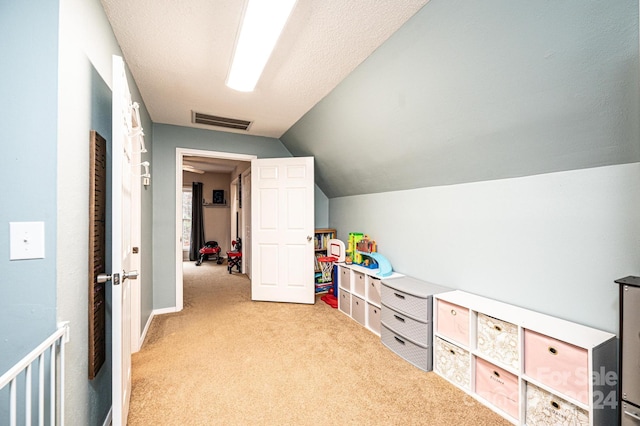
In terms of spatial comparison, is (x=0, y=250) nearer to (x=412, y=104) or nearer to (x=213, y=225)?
(x=412, y=104)

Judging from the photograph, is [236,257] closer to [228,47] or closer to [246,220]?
[246,220]

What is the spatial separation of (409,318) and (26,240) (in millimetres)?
2327

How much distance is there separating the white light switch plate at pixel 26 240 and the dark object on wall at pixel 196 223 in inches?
261

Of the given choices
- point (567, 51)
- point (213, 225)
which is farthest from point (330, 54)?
point (213, 225)

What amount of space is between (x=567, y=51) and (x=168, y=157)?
3835 millimetres

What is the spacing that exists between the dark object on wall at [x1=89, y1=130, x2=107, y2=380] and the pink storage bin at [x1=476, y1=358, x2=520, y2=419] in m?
2.24

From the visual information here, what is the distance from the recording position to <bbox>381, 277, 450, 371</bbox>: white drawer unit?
2.13m

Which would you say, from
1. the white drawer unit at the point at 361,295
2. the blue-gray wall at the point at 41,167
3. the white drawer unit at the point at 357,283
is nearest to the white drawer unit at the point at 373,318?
the white drawer unit at the point at 361,295

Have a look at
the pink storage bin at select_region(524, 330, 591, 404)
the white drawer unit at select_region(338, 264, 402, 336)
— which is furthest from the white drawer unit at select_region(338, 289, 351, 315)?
the pink storage bin at select_region(524, 330, 591, 404)

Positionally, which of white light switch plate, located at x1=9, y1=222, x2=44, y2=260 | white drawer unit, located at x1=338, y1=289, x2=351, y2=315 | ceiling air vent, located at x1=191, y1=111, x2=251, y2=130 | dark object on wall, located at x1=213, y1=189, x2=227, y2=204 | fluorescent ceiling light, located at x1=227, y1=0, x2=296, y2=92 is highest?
ceiling air vent, located at x1=191, y1=111, x2=251, y2=130

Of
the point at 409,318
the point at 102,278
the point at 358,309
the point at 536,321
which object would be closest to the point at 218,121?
the point at 102,278

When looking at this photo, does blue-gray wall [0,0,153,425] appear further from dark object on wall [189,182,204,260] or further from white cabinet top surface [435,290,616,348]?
dark object on wall [189,182,204,260]

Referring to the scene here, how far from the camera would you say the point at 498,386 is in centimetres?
170

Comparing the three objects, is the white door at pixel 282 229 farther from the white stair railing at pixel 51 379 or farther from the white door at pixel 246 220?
the white stair railing at pixel 51 379
